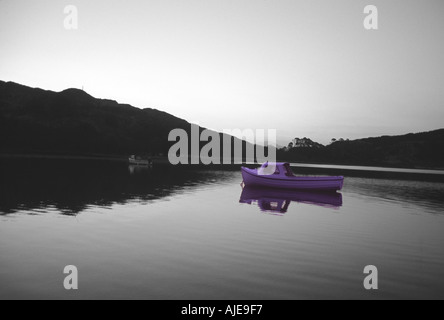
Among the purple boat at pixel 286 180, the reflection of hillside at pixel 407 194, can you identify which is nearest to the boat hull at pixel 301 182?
the purple boat at pixel 286 180

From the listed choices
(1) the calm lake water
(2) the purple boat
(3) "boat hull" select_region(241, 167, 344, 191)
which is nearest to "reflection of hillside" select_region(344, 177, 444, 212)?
(3) "boat hull" select_region(241, 167, 344, 191)

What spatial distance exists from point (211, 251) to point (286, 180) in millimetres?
26194

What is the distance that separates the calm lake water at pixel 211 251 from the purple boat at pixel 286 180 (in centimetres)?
1302

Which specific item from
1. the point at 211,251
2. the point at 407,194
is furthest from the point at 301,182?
the point at 211,251

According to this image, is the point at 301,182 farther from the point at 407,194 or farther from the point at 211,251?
the point at 211,251

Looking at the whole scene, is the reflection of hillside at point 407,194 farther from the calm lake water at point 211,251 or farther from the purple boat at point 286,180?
the calm lake water at point 211,251

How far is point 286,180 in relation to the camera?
3722 cm

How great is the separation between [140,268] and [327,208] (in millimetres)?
19678

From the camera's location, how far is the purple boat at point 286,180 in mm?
36906

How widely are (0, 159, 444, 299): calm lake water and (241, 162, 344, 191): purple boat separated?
13.0 meters

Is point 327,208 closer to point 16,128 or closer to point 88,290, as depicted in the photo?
point 88,290

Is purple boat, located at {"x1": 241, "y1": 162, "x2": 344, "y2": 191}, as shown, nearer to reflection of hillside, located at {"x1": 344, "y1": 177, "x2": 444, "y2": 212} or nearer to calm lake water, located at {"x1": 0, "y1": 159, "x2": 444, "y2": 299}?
reflection of hillside, located at {"x1": 344, "y1": 177, "x2": 444, "y2": 212}
